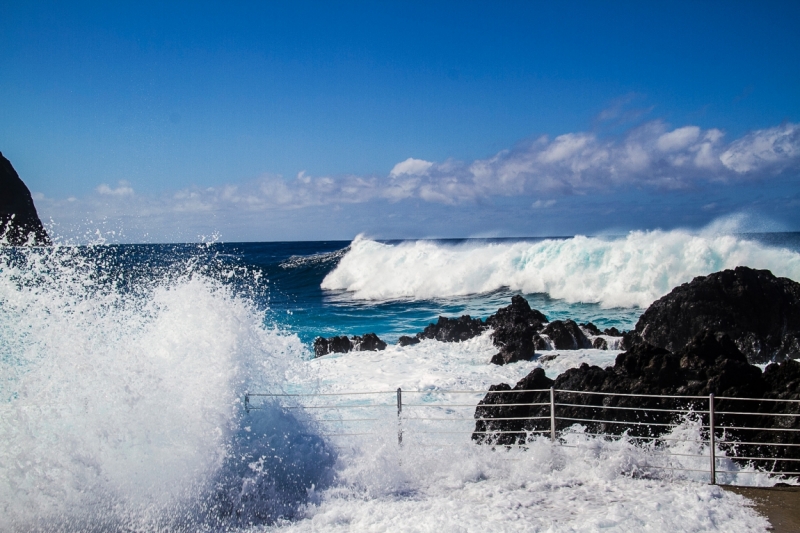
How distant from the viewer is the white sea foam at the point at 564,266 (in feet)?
83.0

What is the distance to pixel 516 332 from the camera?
1530 cm

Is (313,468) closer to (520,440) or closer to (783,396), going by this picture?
(520,440)

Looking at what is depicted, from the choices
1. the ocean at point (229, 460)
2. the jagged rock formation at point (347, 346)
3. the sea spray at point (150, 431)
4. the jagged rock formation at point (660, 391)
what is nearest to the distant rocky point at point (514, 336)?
the jagged rock formation at point (347, 346)

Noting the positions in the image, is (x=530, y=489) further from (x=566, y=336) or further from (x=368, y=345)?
(x=368, y=345)

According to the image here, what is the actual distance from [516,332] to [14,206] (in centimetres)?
6583

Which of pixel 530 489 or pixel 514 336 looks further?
pixel 514 336

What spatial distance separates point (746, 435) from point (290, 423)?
549 centimetres

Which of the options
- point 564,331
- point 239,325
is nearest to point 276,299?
point 564,331

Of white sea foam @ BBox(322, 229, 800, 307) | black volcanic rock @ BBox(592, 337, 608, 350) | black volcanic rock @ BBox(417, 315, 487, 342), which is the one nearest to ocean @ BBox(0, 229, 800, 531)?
black volcanic rock @ BBox(592, 337, 608, 350)

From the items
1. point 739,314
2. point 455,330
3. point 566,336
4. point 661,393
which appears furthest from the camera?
point 455,330

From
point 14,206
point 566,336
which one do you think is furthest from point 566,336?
point 14,206

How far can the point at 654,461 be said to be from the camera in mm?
5918

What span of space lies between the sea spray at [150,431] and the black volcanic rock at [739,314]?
10.7 m

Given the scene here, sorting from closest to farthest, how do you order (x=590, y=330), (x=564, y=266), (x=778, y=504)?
(x=778, y=504)
(x=590, y=330)
(x=564, y=266)
